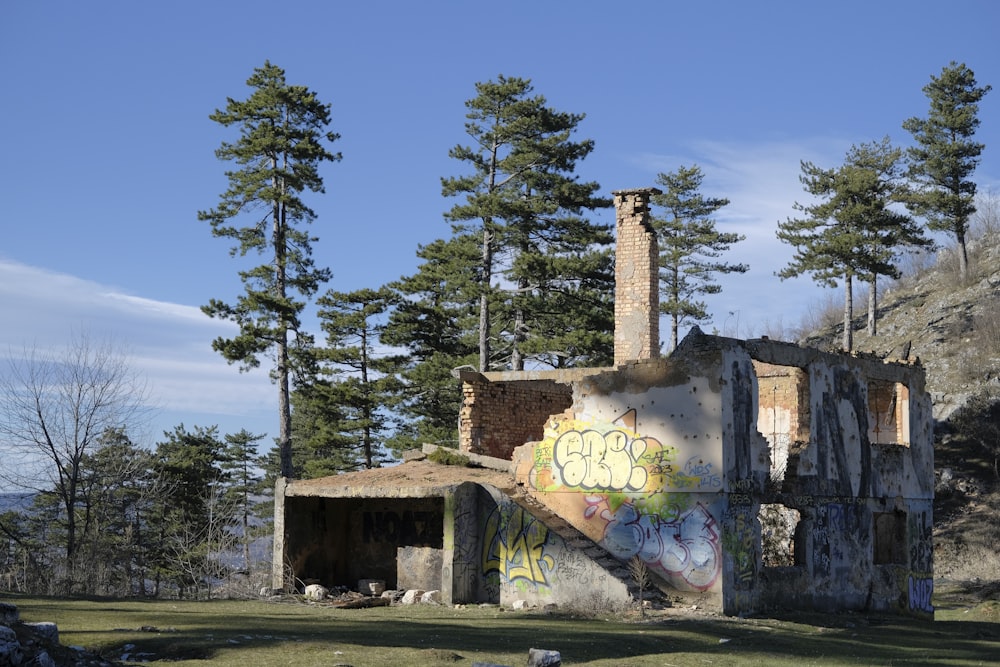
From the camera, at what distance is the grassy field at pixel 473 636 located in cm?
1185

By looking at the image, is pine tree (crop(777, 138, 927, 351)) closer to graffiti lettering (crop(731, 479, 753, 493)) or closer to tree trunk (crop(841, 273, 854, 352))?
tree trunk (crop(841, 273, 854, 352))

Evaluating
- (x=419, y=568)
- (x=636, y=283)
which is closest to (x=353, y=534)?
(x=419, y=568)

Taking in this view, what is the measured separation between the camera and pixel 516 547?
1923cm

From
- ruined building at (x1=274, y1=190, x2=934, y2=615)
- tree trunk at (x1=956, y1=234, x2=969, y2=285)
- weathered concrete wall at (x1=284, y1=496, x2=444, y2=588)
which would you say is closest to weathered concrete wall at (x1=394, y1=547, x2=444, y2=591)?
ruined building at (x1=274, y1=190, x2=934, y2=615)

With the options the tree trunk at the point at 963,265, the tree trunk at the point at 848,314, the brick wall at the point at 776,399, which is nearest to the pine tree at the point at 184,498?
the brick wall at the point at 776,399

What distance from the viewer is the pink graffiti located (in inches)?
695

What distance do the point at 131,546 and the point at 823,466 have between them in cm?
2504

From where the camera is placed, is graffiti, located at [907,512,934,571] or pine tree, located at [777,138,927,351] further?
pine tree, located at [777,138,927,351]

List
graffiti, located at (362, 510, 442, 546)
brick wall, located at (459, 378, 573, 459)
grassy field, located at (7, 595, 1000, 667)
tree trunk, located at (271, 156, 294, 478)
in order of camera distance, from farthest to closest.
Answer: tree trunk, located at (271, 156, 294, 478) → brick wall, located at (459, 378, 573, 459) → graffiti, located at (362, 510, 442, 546) → grassy field, located at (7, 595, 1000, 667)

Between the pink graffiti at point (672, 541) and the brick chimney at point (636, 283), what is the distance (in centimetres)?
699

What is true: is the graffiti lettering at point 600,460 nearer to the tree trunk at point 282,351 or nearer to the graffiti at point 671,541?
the graffiti at point 671,541

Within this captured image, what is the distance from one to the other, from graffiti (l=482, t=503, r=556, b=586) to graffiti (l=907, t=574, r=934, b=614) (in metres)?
8.51

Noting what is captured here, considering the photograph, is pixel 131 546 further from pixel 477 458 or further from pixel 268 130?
pixel 477 458

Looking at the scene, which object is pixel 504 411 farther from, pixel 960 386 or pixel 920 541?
pixel 960 386
